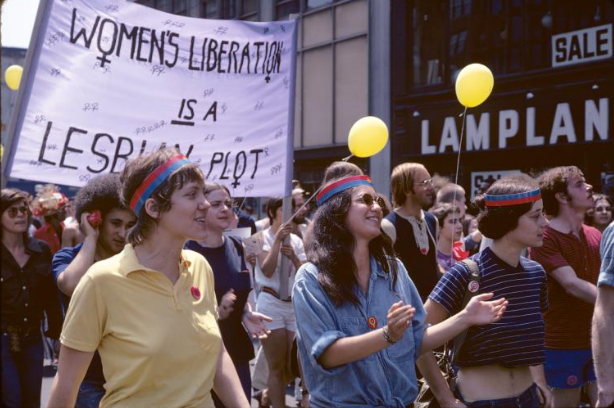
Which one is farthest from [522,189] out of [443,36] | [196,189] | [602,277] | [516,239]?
[443,36]

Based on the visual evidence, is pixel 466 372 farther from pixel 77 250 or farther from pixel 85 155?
pixel 85 155

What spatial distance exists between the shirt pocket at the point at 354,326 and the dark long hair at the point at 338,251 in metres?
0.08

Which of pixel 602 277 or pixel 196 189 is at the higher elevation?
pixel 196 189

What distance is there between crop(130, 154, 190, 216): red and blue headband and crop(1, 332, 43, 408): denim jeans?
253 centimetres

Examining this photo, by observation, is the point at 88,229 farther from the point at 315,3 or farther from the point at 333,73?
the point at 315,3

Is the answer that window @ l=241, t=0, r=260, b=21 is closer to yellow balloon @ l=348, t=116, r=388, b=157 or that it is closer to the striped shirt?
yellow balloon @ l=348, t=116, r=388, b=157

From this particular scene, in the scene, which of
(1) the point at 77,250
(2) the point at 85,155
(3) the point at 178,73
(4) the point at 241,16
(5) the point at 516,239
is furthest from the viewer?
(4) the point at 241,16

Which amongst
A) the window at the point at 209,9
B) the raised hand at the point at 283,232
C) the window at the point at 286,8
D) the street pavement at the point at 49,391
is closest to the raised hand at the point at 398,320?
the raised hand at the point at 283,232

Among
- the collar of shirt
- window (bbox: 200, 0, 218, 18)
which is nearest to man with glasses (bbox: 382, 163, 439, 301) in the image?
the collar of shirt

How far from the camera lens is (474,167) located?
45.5ft

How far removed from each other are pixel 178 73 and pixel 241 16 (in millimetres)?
14352

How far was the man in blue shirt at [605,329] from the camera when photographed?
10.9 ft

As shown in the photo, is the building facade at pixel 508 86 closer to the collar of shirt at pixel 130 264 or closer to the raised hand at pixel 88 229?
the raised hand at pixel 88 229

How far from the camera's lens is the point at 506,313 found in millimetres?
3545
